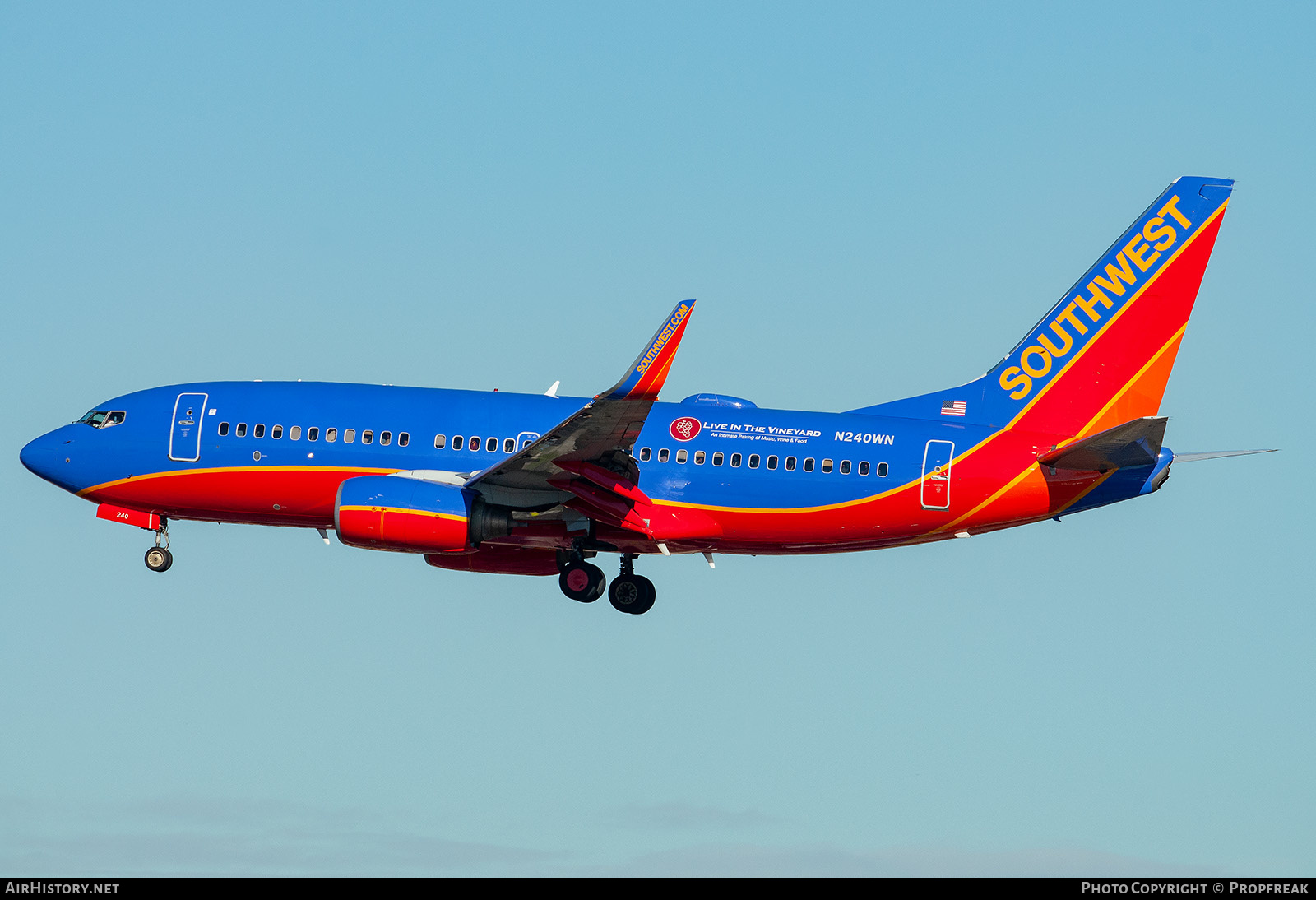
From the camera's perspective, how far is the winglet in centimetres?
3947

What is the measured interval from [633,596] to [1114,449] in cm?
1396

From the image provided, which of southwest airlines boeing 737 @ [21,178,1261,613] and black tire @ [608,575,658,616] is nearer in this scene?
southwest airlines boeing 737 @ [21,178,1261,613]

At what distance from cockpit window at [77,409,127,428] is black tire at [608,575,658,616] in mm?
14898

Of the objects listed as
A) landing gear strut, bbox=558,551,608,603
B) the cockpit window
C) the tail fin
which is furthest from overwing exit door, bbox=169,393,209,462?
the tail fin

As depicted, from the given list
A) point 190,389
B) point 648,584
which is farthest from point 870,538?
point 190,389

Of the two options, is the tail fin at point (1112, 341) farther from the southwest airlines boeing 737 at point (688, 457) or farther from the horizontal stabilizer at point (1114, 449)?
the horizontal stabilizer at point (1114, 449)

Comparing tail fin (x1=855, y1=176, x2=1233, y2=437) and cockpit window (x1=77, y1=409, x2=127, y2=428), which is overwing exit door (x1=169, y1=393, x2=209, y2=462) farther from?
tail fin (x1=855, y1=176, x2=1233, y2=437)

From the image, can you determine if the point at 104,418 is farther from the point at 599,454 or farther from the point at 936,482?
the point at 936,482

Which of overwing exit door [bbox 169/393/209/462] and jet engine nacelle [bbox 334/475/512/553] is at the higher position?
overwing exit door [bbox 169/393/209/462]

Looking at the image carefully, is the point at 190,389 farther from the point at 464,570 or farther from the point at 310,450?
the point at 464,570

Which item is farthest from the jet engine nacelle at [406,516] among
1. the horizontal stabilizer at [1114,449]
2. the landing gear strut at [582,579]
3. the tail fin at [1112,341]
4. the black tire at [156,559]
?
the horizontal stabilizer at [1114,449]

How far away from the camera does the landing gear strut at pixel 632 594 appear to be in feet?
156

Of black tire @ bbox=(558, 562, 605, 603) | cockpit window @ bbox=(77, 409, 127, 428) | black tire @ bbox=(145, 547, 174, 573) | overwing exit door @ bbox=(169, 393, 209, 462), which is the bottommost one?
black tire @ bbox=(558, 562, 605, 603)

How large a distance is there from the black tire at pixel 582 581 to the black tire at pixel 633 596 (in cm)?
104
